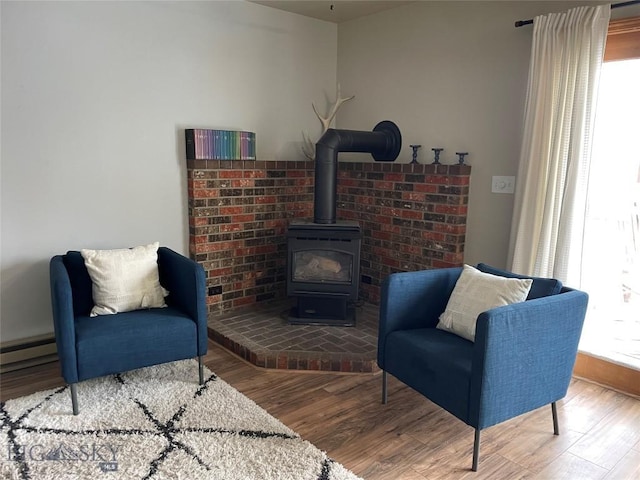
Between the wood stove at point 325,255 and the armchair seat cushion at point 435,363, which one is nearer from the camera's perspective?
the armchair seat cushion at point 435,363

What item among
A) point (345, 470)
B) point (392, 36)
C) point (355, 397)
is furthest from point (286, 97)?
point (345, 470)

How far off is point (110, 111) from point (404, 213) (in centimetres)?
225

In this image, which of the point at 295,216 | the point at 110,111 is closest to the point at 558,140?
the point at 295,216

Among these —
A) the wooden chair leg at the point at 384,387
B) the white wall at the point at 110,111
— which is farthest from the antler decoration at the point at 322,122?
the wooden chair leg at the point at 384,387

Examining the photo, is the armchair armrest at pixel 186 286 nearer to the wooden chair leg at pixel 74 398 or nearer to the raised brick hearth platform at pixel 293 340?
the raised brick hearth platform at pixel 293 340

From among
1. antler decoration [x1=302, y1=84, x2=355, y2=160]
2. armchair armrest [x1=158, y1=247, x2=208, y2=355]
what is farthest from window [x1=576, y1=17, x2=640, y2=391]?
armchair armrest [x1=158, y1=247, x2=208, y2=355]

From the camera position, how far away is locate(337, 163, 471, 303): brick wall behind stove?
3.48 m


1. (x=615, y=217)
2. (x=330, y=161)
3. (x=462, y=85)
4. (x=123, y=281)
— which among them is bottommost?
(x=123, y=281)

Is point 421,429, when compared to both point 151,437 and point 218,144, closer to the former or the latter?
point 151,437

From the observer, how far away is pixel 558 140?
2803 millimetres

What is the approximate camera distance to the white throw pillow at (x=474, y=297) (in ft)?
7.72

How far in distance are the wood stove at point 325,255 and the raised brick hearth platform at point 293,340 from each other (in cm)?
15

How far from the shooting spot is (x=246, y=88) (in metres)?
3.85

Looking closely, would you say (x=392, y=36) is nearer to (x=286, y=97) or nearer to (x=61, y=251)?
(x=286, y=97)
